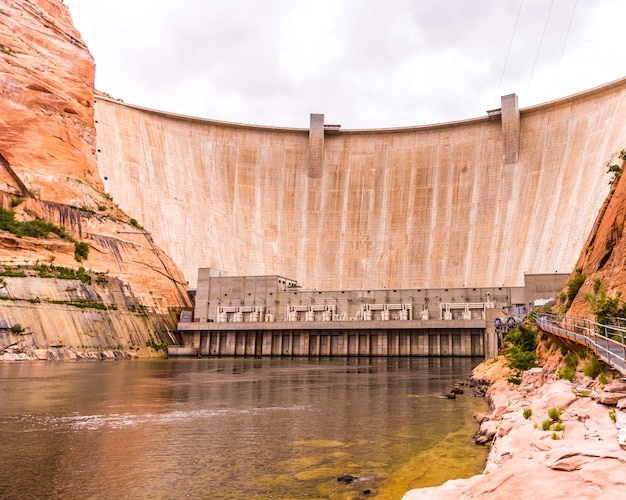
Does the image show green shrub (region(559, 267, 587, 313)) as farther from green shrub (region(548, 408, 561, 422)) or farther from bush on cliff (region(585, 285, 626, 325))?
green shrub (region(548, 408, 561, 422))

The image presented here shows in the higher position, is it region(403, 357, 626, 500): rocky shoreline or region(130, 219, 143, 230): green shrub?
Answer: region(130, 219, 143, 230): green shrub

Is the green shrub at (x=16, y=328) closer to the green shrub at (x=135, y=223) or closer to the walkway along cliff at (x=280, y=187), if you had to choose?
the walkway along cliff at (x=280, y=187)

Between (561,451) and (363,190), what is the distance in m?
54.5

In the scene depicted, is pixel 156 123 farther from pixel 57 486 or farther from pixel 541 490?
pixel 541 490

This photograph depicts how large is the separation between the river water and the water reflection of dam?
23.8 m

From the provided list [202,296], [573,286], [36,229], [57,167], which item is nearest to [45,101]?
[57,167]

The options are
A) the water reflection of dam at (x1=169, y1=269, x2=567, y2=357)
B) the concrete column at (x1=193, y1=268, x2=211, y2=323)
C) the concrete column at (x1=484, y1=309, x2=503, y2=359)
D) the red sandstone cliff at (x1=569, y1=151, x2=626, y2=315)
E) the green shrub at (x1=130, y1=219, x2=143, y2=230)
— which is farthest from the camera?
the concrete column at (x1=193, y1=268, x2=211, y2=323)

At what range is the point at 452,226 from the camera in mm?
55062

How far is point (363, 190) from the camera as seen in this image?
59.3m

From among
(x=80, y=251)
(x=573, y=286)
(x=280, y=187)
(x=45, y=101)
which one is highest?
(x=45, y=101)

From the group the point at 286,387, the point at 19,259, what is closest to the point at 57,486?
the point at 286,387

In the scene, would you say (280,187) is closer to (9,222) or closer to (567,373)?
(9,222)

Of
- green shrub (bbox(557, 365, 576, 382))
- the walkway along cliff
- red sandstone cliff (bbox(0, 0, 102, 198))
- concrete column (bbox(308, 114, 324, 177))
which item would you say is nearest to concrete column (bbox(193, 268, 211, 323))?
the walkway along cliff

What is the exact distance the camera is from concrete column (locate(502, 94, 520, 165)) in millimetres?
54062
